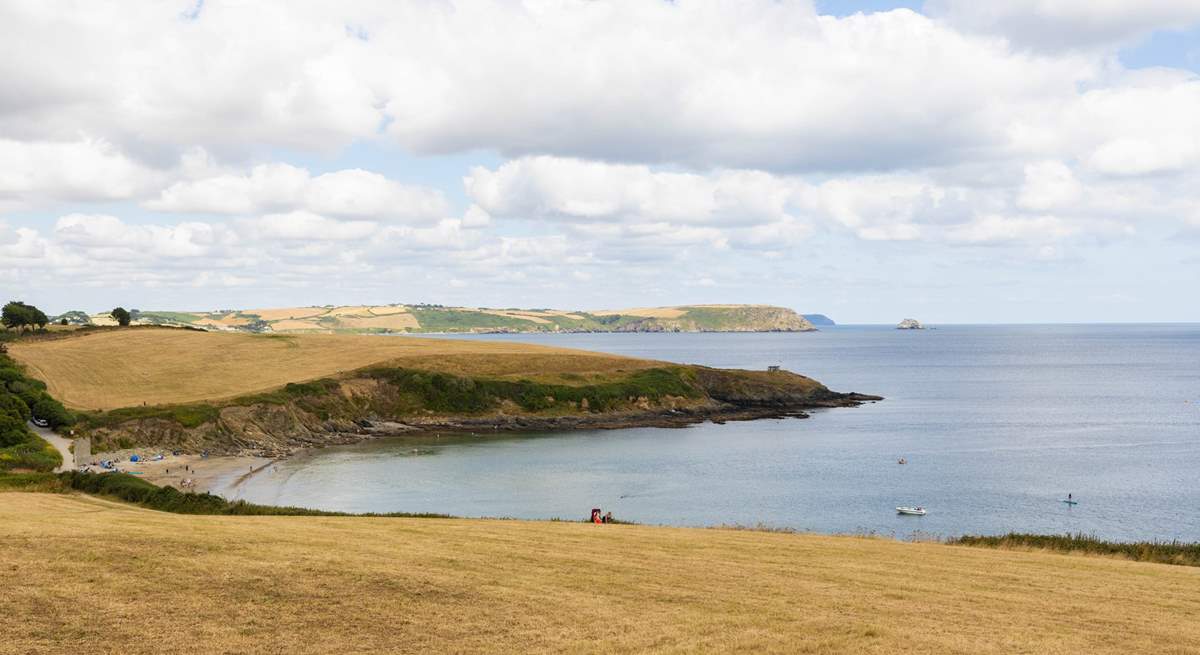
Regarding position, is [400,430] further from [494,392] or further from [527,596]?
[527,596]

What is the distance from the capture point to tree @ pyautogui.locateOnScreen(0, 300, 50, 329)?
181375 millimetres

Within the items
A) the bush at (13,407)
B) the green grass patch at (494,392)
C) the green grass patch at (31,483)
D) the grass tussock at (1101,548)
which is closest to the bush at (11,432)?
the bush at (13,407)

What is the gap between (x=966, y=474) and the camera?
10312cm

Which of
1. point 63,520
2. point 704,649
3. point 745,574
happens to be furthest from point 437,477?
point 704,649

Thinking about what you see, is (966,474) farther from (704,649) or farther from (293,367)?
(293,367)

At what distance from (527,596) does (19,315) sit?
644 feet

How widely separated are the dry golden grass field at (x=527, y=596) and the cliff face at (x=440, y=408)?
293 ft

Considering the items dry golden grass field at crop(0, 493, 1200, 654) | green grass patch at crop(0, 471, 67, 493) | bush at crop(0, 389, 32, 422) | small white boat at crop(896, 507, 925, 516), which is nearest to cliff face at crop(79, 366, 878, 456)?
bush at crop(0, 389, 32, 422)

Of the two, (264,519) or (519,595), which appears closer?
(519,595)

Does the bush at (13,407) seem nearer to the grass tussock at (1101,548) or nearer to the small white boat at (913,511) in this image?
the small white boat at (913,511)

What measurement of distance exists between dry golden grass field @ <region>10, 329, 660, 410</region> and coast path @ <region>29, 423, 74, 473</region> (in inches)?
492

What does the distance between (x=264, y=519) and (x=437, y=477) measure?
2400 inches

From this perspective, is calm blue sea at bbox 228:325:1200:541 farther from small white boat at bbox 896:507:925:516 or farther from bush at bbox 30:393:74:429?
bush at bbox 30:393:74:429

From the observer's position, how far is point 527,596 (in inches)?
994
